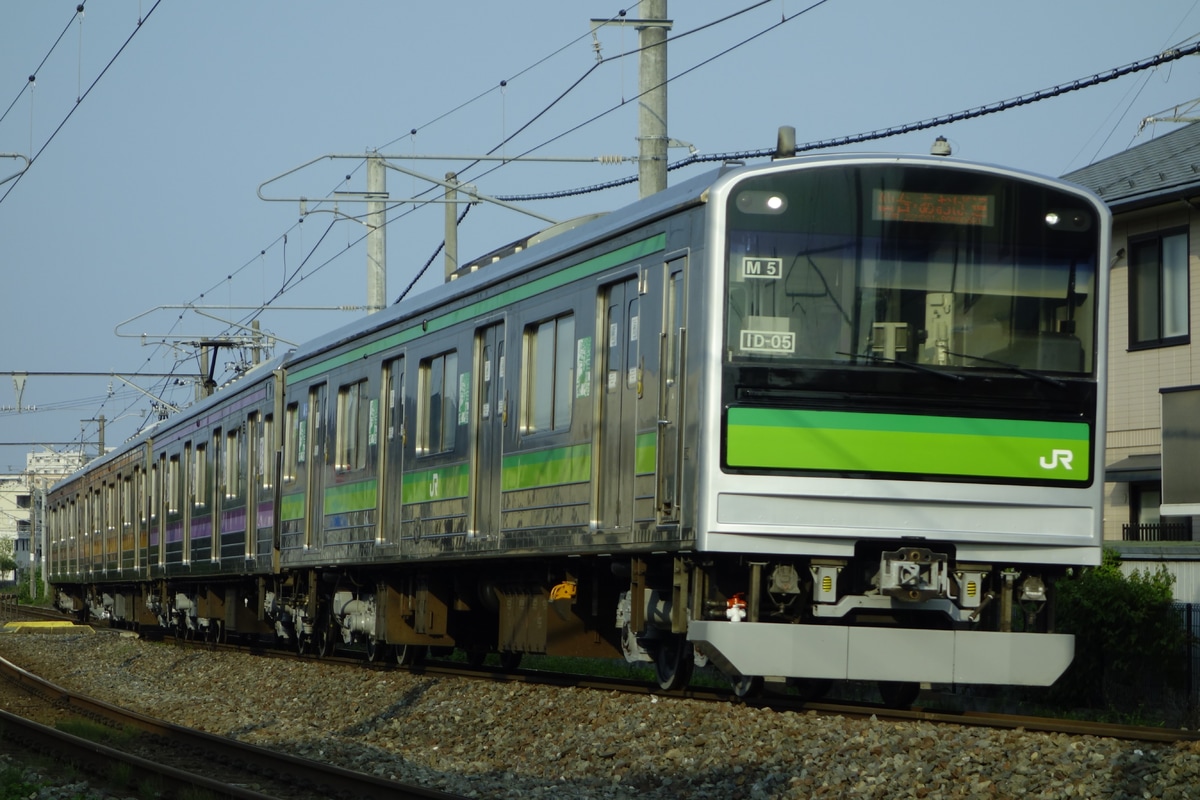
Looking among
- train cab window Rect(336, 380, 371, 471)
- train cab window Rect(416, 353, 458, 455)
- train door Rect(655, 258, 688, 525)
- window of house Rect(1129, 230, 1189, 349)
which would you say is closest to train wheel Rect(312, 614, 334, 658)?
train cab window Rect(336, 380, 371, 471)

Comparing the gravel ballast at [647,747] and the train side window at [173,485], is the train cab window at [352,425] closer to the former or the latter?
the gravel ballast at [647,747]

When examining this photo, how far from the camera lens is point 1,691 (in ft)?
56.9

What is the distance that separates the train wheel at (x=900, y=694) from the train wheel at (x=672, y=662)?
1273mm

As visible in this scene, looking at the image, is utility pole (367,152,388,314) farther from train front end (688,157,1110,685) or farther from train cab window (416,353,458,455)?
train front end (688,157,1110,685)

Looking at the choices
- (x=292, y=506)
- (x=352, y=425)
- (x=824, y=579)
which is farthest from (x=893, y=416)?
(x=292, y=506)

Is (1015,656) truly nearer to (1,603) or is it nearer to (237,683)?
(237,683)

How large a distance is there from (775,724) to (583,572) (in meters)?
2.86

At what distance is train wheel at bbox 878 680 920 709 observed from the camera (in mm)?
10250

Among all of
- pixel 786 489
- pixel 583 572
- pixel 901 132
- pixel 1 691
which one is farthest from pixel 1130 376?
pixel 1 691

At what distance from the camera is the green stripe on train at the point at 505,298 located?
10047mm

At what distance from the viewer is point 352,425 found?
15.8 m

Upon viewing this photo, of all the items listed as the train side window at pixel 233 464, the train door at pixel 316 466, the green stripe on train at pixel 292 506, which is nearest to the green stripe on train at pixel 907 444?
the train door at pixel 316 466

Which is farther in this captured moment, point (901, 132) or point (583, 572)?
point (901, 132)

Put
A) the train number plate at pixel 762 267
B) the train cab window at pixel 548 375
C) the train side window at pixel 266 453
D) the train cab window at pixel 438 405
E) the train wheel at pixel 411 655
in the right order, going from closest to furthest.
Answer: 1. the train number plate at pixel 762 267
2. the train cab window at pixel 548 375
3. the train cab window at pixel 438 405
4. the train wheel at pixel 411 655
5. the train side window at pixel 266 453
